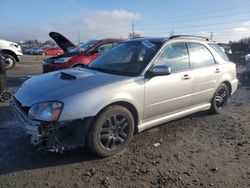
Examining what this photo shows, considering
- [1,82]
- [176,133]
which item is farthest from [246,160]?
[1,82]

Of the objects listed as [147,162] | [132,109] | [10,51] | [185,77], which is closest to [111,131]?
[132,109]

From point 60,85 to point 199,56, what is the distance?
2783mm

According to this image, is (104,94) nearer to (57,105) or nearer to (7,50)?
(57,105)

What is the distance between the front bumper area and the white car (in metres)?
10.4

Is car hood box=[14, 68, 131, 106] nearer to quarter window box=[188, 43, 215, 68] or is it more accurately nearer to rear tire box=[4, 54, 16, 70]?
quarter window box=[188, 43, 215, 68]

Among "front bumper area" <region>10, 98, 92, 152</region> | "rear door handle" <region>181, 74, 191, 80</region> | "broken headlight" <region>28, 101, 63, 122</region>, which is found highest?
"rear door handle" <region>181, 74, 191, 80</region>

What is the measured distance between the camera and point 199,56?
5.50 meters

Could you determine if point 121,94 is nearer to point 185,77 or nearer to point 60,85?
point 60,85

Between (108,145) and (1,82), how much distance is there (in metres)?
4.18

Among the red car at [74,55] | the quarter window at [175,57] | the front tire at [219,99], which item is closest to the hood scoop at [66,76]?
the quarter window at [175,57]

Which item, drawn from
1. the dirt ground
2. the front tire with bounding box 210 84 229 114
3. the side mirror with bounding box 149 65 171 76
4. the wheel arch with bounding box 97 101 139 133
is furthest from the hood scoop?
the front tire with bounding box 210 84 229 114

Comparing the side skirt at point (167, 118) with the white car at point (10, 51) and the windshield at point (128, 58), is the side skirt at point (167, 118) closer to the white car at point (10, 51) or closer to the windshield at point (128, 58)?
the windshield at point (128, 58)

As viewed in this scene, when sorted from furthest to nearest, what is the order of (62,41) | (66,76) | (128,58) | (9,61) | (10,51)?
(9,61) → (10,51) → (62,41) → (128,58) → (66,76)

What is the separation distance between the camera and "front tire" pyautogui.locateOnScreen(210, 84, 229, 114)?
603 cm
